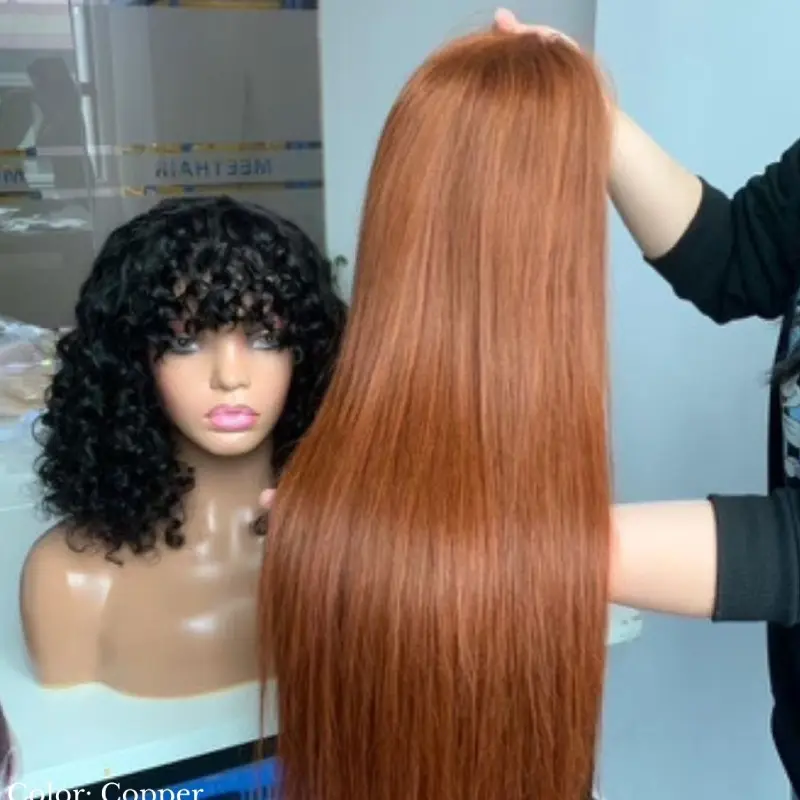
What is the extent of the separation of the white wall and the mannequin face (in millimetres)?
506

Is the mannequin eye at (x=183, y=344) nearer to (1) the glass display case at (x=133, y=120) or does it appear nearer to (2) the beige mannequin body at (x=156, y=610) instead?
(2) the beige mannequin body at (x=156, y=610)

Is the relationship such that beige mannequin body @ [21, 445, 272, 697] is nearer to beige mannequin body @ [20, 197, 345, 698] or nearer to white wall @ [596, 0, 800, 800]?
beige mannequin body @ [20, 197, 345, 698]

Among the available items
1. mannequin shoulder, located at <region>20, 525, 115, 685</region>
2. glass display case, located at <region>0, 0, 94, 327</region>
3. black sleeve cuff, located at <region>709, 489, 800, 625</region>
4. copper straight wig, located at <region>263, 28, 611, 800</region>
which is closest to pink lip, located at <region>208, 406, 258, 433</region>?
mannequin shoulder, located at <region>20, 525, 115, 685</region>

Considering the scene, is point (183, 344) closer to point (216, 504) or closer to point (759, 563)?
point (216, 504)

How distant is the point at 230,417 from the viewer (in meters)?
0.78

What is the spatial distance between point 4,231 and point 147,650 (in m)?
2.11

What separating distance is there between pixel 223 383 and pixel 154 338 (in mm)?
61

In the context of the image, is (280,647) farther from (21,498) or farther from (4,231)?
(4,231)

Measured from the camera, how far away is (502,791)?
0.54m

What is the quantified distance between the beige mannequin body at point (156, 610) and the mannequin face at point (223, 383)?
0.19ft

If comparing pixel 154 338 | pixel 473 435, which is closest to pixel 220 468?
pixel 154 338

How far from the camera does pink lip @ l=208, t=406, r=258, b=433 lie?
0.78 metres

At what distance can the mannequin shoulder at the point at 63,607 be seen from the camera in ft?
2.66

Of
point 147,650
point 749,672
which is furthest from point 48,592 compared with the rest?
point 749,672
